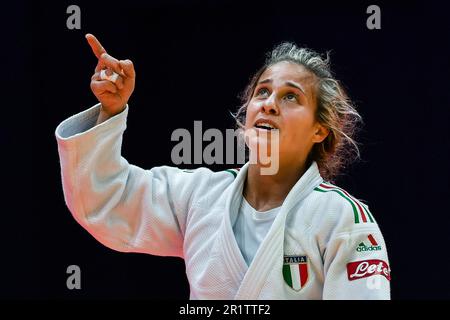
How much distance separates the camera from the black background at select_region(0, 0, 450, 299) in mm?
3865

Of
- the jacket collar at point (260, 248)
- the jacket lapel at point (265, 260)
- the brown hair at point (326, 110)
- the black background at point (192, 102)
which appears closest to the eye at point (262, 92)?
the brown hair at point (326, 110)

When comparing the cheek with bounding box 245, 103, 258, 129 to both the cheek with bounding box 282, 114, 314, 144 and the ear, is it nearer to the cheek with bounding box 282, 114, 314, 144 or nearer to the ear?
the cheek with bounding box 282, 114, 314, 144

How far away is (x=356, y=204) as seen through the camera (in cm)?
239

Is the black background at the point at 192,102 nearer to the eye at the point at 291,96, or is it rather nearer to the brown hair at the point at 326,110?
the brown hair at the point at 326,110

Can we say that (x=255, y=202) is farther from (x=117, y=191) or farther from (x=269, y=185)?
(x=117, y=191)

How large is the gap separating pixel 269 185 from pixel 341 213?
0.33 meters

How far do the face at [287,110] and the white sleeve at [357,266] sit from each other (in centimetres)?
41

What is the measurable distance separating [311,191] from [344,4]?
1.85m

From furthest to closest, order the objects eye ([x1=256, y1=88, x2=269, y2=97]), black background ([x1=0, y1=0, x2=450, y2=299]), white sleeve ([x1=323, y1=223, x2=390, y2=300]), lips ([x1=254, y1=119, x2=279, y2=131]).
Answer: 1. black background ([x1=0, y1=0, x2=450, y2=299])
2. eye ([x1=256, y1=88, x2=269, y2=97])
3. lips ([x1=254, y1=119, x2=279, y2=131])
4. white sleeve ([x1=323, y1=223, x2=390, y2=300])

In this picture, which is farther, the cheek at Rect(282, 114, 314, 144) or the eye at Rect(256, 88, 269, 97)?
the eye at Rect(256, 88, 269, 97)

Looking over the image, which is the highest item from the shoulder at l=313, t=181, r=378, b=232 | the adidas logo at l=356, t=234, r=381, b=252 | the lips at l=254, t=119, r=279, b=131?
the lips at l=254, t=119, r=279, b=131

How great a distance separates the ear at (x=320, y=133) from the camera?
2650 millimetres

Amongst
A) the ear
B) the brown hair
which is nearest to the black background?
the brown hair
